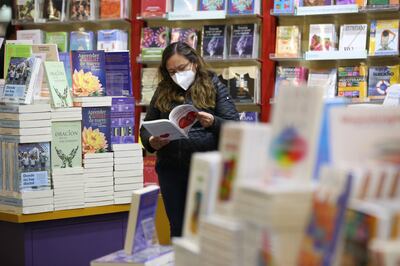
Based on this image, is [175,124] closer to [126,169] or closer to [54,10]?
[126,169]

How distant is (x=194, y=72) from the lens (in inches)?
157

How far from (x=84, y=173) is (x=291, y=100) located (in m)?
2.78

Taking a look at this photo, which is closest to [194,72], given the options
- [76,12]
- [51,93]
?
Result: [51,93]

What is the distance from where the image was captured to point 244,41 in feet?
19.7

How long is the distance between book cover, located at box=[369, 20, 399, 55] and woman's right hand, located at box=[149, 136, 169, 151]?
240cm

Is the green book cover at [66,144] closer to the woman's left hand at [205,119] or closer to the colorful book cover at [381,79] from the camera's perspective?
the woman's left hand at [205,119]

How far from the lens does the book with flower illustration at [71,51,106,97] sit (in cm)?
434

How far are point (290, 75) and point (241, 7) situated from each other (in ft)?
2.42

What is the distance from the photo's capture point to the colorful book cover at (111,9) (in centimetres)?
633

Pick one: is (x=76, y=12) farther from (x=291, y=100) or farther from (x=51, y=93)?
(x=291, y=100)

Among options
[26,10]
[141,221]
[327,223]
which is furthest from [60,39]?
[327,223]

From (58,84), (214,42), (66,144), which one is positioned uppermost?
(214,42)

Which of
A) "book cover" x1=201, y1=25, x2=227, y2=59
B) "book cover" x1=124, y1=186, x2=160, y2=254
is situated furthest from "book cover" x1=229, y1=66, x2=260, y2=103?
"book cover" x1=124, y1=186, x2=160, y2=254

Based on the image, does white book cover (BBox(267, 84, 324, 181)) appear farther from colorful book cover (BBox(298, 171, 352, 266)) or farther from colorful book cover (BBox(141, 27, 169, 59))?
colorful book cover (BBox(141, 27, 169, 59))
